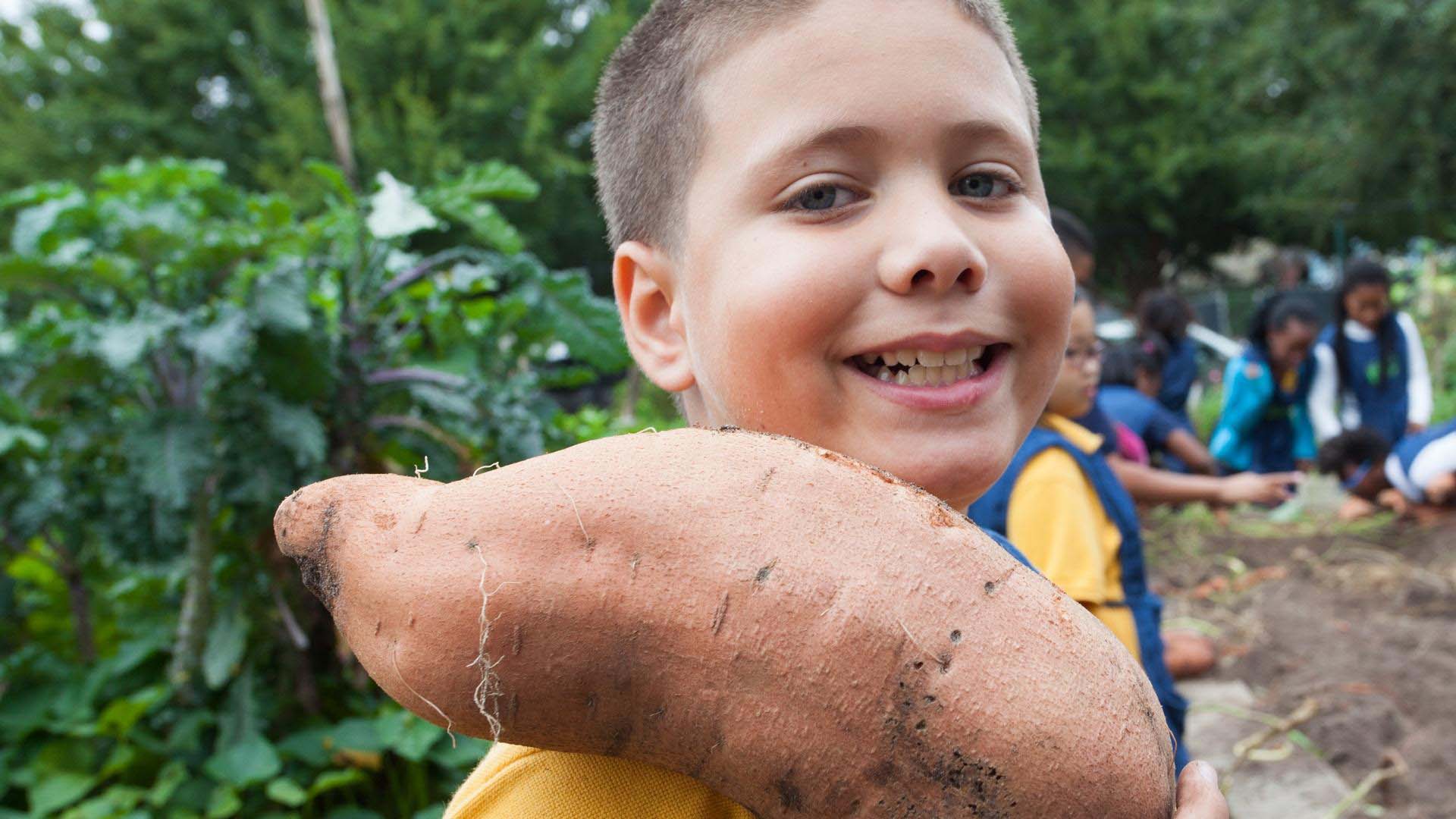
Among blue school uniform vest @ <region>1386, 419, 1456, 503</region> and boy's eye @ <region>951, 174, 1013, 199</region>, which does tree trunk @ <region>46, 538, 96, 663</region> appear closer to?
boy's eye @ <region>951, 174, 1013, 199</region>

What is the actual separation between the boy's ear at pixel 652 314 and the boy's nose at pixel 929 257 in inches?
11.3

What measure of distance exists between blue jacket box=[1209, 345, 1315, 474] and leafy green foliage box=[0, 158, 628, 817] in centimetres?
452

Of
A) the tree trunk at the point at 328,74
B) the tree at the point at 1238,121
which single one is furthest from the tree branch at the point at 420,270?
the tree at the point at 1238,121

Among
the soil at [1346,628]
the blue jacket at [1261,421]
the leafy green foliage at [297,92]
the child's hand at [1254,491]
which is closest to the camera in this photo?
the soil at [1346,628]

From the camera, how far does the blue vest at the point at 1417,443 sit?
5.07 meters

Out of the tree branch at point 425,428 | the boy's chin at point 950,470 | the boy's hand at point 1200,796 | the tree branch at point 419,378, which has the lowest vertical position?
the tree branch at point 425,428

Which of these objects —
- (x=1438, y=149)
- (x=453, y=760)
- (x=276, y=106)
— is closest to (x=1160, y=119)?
(x=1438, y=149)

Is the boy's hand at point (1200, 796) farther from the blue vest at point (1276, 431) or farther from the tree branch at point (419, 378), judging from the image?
the blue vest at point (1276, 431)

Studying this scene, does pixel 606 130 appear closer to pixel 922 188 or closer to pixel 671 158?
pixel 671 158

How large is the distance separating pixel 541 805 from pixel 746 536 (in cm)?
30

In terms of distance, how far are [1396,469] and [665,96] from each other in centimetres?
561

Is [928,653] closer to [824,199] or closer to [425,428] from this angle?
[824,199]

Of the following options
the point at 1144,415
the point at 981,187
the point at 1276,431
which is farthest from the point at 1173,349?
the point at 981,187

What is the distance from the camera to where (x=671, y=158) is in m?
1.15
